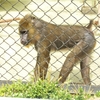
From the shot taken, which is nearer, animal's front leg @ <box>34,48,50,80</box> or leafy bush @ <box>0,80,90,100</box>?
leafy bush @ <box>0,80,90,100</box>

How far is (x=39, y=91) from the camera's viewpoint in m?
4.26

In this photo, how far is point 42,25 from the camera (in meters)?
6.01

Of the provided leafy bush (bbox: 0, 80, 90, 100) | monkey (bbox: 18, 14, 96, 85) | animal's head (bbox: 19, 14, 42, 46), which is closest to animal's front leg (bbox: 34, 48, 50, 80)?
monkey (bbox: 18, 14, 96, 85)

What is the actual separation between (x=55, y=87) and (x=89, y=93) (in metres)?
0.45

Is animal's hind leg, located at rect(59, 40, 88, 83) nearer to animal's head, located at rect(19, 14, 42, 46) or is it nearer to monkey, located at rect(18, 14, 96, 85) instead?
monkey, located at rect(18, 14, 96, 85)

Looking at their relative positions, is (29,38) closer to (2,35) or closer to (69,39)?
(69,39)

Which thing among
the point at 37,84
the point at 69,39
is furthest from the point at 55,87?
the point at 69,39

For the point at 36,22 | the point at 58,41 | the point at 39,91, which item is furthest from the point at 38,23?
the point at 39,91

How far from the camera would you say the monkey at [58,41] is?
5723 mm

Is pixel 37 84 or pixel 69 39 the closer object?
pixel 37 84

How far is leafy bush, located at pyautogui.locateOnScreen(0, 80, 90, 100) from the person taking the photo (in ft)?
13.6

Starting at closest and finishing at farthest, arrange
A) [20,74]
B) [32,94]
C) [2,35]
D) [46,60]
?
[32,94] < [46,60] < [20,74] < [2,35]

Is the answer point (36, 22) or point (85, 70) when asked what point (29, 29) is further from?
point (85, 70)

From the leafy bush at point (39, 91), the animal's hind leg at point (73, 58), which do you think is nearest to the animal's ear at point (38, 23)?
the animal's hind leg at point (73, 58)
